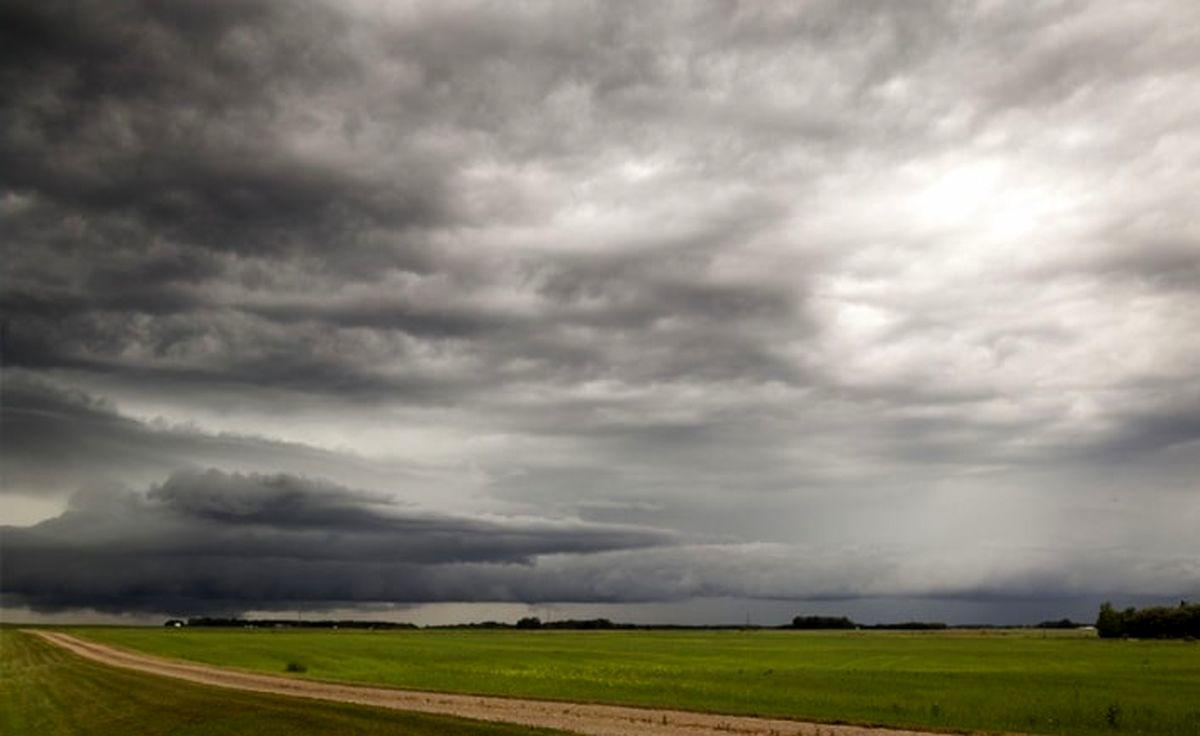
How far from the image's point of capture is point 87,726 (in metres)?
45.5

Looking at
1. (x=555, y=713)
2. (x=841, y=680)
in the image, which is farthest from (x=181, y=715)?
(x=841, y=680)

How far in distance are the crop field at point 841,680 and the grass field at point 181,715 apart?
13751mm

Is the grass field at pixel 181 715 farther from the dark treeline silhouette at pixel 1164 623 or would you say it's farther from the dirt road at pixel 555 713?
the dark treeline silhouette at pixel 1164 623

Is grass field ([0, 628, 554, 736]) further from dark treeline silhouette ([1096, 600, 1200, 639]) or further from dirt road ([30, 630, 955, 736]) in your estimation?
dark treeline silhouette ([1096, 600, 1200, 639])

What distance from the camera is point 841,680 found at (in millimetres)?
75250

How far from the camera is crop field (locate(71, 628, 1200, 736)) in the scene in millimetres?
50000

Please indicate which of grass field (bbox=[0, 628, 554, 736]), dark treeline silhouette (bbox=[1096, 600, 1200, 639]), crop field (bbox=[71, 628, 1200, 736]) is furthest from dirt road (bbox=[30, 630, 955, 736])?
dark treeline silhouette (bbox=[1096, 600, 1200, 639])

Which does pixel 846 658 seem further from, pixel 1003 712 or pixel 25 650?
pixel 25 650

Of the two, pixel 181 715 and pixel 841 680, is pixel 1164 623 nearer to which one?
pixel 841 680

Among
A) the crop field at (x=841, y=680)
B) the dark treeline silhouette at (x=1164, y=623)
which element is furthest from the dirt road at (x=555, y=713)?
the dark treeline silhouette at (x=1164, y=623)

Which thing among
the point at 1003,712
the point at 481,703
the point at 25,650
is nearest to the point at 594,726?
the point at 481,703

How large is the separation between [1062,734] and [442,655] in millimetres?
86607

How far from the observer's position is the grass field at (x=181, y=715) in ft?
137

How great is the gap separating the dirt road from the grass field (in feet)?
8.64
